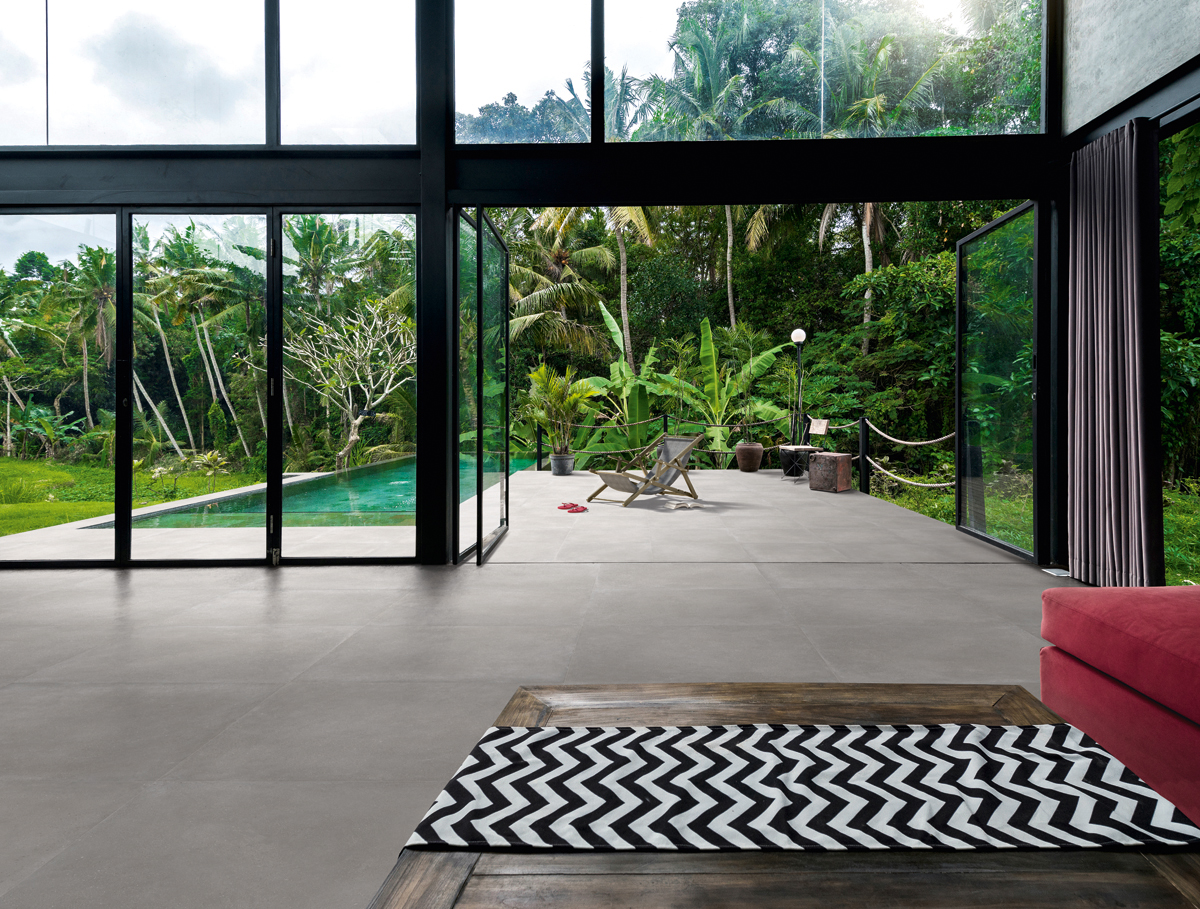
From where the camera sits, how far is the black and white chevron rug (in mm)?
1105

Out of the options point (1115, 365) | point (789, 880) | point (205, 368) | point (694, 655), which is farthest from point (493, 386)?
point (789, 880)

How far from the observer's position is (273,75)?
469 cm

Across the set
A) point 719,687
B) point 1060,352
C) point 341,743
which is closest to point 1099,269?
point 1060,352

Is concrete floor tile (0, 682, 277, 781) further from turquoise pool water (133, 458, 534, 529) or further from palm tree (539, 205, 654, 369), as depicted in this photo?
palm tree (539, 205, 654, 369)

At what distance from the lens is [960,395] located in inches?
228

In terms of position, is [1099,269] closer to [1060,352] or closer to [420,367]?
[1060,352]

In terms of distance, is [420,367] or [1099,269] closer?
[1099,269]

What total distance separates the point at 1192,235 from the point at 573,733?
846cm

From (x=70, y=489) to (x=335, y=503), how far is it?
1686 mm

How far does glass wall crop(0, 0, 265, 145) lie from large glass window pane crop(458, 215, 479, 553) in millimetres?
1448

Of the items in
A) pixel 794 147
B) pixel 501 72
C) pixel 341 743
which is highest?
pixel 501 72

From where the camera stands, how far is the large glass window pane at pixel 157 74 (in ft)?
15.5

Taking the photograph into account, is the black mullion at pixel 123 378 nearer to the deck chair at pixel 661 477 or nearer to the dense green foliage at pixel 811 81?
the dense green foliage at pixel 811 81

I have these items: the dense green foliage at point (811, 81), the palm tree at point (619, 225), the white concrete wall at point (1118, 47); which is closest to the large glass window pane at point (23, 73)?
the dense green foliage at point (811, 81)
